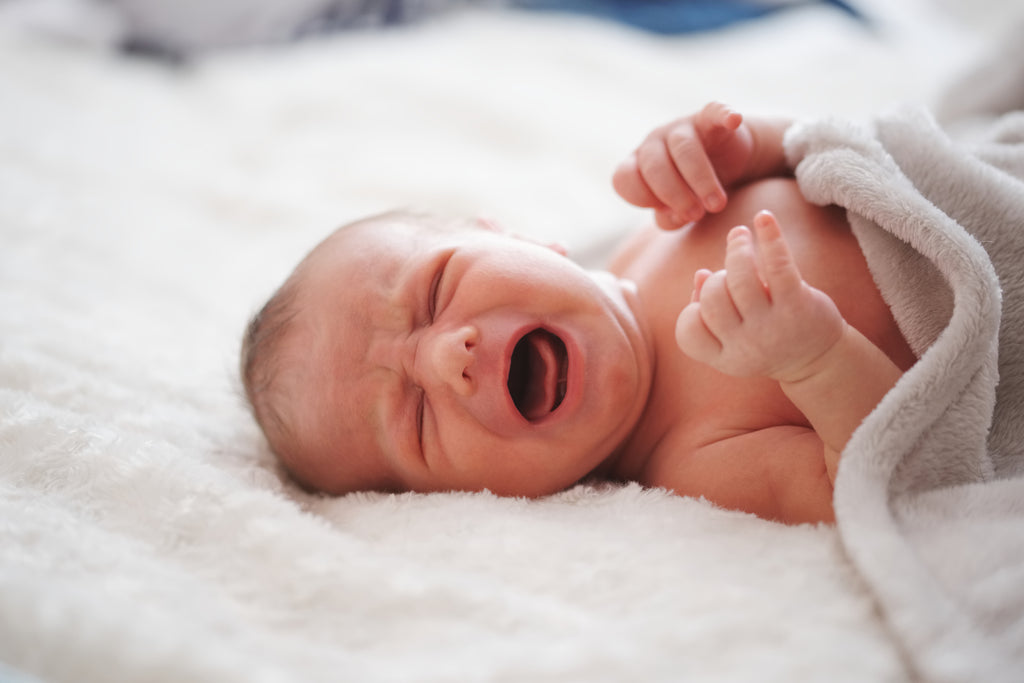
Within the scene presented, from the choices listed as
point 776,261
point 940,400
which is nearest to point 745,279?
point 776,261

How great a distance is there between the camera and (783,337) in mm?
726

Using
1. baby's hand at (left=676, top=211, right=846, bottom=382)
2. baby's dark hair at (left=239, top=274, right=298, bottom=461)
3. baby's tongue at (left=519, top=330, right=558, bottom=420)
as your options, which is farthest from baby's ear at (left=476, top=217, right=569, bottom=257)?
baby's hand at (left=676, top=211, right=846, bottom=382)

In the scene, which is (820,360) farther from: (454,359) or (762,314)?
(454,359)

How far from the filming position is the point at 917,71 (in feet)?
6.90

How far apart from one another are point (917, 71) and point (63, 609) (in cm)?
228

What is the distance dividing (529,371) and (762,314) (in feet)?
1.23

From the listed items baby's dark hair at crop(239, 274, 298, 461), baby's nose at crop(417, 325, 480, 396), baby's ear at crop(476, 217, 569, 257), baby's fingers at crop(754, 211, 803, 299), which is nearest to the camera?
baby's fingers at crop(754, 211, 803, 299)

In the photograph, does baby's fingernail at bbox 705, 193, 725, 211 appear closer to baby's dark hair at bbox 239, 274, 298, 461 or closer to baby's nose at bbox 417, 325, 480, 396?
baby's nose at bbox 417, 325, 480, 396

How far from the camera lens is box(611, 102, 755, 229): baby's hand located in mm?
1048

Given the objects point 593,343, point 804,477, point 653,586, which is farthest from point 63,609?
point 804,477

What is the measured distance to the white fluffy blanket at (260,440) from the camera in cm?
58

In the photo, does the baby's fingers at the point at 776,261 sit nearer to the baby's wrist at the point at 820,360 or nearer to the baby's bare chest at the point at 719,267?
the baby's wrist at the point at 820,360

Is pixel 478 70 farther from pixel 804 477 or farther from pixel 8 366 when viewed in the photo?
pixel 804 477

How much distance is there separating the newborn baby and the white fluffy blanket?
0.26 feet
